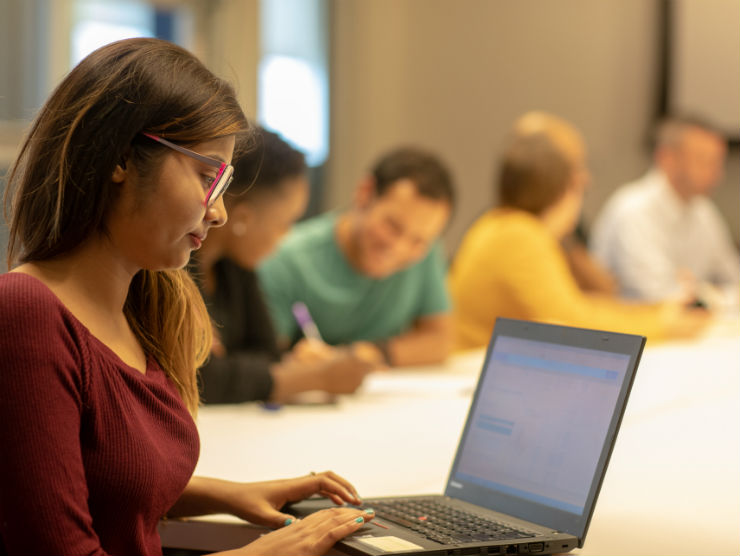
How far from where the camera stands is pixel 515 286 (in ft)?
8.67

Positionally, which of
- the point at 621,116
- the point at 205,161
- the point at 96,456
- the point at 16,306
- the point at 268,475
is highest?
the point at 621,116

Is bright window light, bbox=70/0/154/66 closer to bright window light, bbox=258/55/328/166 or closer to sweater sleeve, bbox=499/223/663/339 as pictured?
bright window light, bbox=258/55/328/166

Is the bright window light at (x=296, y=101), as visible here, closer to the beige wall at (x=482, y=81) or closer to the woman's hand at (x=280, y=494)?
the beige wall at (x=482, y=81)

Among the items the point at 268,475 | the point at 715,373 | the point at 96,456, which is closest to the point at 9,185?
the point at 96,456

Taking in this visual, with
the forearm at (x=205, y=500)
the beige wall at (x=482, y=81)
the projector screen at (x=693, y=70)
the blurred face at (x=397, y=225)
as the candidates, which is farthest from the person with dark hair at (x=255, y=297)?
the projector screen at (x=693, y=70)

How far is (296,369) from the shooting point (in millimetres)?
1860

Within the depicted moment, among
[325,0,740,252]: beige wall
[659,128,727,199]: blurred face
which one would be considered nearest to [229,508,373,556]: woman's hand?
[325,0,740,252]: beige wall

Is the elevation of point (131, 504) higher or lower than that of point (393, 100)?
lower

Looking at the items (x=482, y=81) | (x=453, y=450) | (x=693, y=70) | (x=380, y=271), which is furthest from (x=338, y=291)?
(x=693, y=70)

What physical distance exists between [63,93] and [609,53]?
15.3 ft

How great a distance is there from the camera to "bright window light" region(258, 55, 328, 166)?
409 centimetres

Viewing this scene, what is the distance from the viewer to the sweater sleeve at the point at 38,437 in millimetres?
703

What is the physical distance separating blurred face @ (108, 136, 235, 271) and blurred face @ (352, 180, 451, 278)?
153 centimetres

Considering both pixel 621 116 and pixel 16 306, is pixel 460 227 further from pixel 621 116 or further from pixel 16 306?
pixel 16 306
